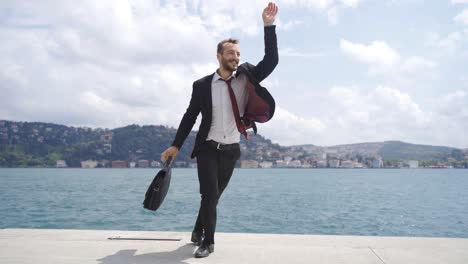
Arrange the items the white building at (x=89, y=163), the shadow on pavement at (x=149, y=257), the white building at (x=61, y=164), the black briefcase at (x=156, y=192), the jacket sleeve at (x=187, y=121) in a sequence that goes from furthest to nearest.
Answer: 1. the white building at (x=89, y=163)
2. the white building at (x=61, y=164)
3. the jacket sleeve at (x=187, y=121)
4. the black briefcase at (x=156, y=192)
5. the shadow on pavement at (x=149, y=257)

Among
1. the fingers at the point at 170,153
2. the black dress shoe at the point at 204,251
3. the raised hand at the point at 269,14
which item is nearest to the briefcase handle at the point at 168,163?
the fingers at the point at 170,153

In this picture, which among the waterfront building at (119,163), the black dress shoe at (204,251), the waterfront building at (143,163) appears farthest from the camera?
the waterfront building at (119,163)

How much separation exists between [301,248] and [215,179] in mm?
1097

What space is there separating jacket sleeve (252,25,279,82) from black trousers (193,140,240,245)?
82 cm

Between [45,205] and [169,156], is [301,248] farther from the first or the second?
[45,205]

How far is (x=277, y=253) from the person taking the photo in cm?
457

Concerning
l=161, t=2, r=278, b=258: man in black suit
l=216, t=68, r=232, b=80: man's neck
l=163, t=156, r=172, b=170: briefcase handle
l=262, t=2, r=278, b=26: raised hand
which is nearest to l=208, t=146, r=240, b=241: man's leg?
l=161, t=2, r=278, b=258: man in black suit

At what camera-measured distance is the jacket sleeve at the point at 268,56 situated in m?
4.53

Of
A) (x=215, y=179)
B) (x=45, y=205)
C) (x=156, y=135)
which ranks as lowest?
(x=45, y=205)

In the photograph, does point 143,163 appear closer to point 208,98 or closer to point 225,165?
point 225,165

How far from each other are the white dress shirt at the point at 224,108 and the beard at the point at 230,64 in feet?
0.34

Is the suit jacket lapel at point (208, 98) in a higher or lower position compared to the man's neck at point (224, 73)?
lower

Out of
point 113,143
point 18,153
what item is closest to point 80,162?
point 113,143

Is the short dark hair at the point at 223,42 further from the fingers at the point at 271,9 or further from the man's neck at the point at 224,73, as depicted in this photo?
the fingers at the point at 271,9
